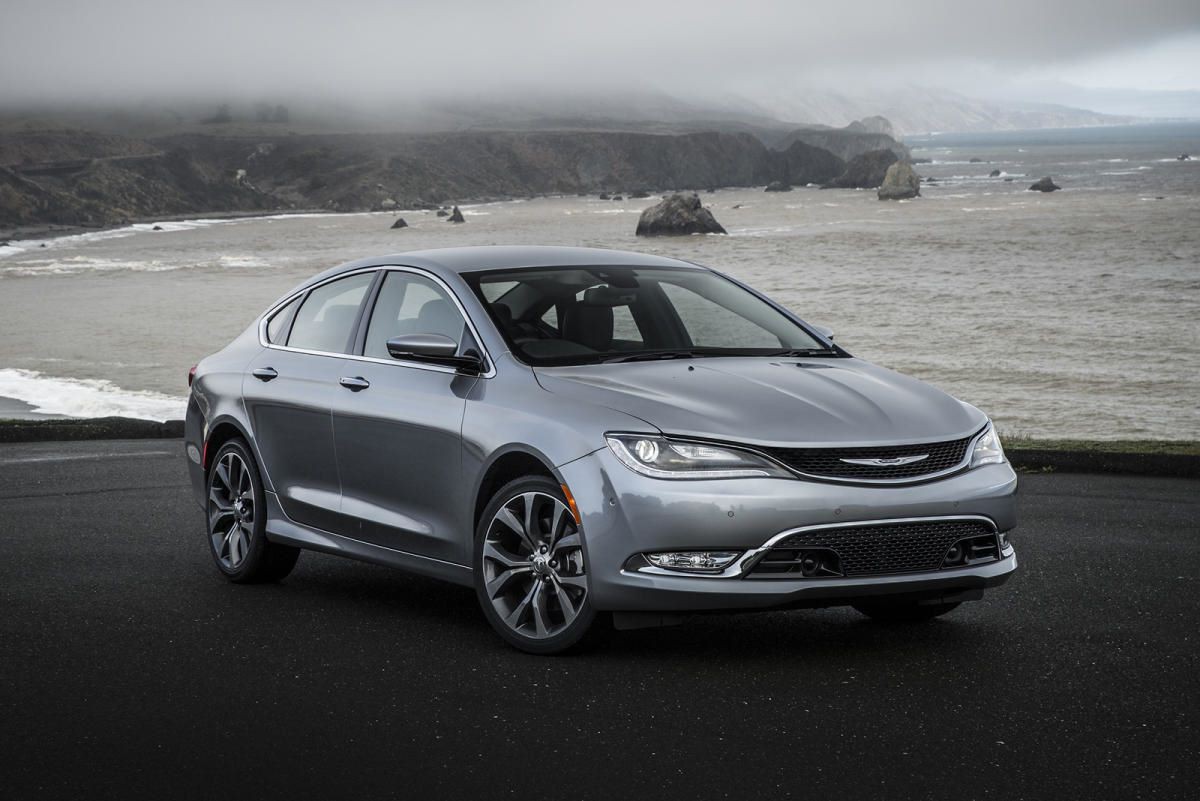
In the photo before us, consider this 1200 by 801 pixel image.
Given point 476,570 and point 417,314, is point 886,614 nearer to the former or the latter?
point 476,570

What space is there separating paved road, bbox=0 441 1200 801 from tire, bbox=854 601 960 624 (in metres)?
0.07

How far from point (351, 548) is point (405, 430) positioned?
2.53ft

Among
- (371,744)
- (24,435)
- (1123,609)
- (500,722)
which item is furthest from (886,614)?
(24,435)

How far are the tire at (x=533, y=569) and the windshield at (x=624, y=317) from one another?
669 mm

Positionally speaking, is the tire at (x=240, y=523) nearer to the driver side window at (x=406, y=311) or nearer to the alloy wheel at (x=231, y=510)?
the alloy wheel at (x=231, y=510)

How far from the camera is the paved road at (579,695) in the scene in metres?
4.75

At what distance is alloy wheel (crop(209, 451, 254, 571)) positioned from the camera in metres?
8.09

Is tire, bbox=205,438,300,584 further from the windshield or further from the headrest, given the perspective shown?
the headrest

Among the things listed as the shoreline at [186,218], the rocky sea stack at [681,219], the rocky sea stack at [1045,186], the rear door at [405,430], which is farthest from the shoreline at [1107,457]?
the rocky sea stack at [1045,186]

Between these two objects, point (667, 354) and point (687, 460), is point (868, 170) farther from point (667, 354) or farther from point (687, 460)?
point (687, 460)

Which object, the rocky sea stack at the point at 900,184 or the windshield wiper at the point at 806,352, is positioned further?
the rocky sea stack at the point at 900,184

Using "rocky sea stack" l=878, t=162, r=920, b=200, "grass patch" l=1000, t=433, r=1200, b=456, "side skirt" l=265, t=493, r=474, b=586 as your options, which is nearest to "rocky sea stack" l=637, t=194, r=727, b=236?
"rocky sea stack" l=878, t=162, r=920, b=200

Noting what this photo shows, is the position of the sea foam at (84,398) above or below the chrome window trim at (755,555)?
below

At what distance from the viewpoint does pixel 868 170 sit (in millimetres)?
179750
